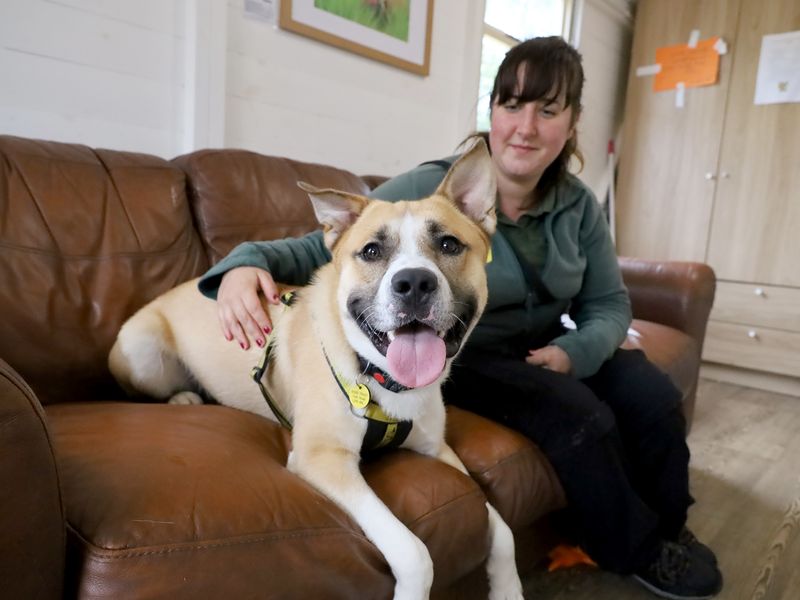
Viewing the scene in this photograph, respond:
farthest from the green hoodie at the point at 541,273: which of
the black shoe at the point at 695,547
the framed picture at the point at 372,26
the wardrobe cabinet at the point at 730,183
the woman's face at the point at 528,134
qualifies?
the wardrobe cabinet at the point at 730,183

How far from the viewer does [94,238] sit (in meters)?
1.50

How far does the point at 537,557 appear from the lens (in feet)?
5.00

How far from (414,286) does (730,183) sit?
3660mm

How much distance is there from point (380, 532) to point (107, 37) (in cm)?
176

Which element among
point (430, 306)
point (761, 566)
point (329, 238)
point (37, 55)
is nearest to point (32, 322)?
point (329, 238)

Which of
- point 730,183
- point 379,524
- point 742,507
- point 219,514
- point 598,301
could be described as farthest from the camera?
point 730,183

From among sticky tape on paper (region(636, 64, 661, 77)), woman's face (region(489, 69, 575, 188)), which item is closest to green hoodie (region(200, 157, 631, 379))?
woman's face (region(489, 69, 575, 188))

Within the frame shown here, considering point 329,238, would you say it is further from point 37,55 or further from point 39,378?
point 37,55

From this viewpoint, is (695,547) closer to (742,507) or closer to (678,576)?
(678,576)

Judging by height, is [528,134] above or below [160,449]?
above

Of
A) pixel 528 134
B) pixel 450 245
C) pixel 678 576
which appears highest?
pixel 528 134

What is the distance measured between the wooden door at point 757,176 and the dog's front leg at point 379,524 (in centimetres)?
363

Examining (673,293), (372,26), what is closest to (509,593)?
(673,293)

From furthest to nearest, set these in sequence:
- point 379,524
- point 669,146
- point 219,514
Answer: point 669,146
point 379,524
point 219,514
